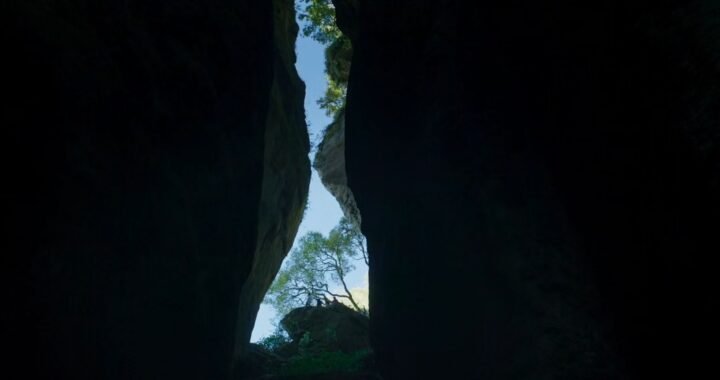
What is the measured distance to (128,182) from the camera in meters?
5.82

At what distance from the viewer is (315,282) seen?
98.1ft

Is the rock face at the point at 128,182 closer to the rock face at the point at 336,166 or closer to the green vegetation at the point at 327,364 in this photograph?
the green vegetation at the point at 327,364

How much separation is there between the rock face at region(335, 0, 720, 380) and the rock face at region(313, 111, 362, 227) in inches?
513

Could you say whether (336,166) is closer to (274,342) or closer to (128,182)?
(274,342)

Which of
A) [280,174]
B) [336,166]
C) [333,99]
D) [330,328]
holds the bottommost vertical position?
[330,328]

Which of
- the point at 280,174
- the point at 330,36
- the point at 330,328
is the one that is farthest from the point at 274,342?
the point at 330,36

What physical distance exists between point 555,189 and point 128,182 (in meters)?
5.37

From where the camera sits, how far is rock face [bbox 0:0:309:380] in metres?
4.49

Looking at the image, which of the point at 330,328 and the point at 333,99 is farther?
the point at 333,99

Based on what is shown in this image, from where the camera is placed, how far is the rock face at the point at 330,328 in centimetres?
1753

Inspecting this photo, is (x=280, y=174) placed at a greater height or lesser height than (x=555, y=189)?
greater

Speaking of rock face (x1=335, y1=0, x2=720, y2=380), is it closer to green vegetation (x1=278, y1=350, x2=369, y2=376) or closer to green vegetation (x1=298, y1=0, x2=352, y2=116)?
green vegetation (x1=278, y1=350, x2=369, y2=376)

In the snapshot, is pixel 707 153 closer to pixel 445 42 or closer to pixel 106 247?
pixel 445 42

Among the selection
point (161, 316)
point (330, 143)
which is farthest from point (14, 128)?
point (330, 143)
